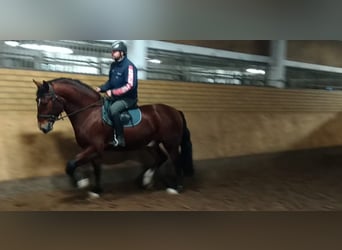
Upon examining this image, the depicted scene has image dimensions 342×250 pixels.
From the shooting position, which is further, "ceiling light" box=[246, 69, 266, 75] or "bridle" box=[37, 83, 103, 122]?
"ceiling light" box=[246, 69, 266, 75]

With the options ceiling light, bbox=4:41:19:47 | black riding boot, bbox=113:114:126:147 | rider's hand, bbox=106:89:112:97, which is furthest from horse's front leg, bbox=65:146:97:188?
ceiling light, bbox=4:41:19:47

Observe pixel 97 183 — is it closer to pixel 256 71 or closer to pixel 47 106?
pixel 47 106

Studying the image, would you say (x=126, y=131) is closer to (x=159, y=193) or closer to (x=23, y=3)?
(x=159, y=193)

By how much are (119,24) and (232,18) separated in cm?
56

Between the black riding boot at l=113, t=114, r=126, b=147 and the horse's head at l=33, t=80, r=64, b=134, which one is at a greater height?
the horse's head at l=33, t=80, r=64, b=134

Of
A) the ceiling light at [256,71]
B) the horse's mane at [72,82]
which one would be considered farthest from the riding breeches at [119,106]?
the ceiling light at [256,71]

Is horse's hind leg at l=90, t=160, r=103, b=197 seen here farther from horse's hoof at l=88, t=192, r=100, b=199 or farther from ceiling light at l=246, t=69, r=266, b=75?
ceiling light at l=246, t=69, r=266, b=75

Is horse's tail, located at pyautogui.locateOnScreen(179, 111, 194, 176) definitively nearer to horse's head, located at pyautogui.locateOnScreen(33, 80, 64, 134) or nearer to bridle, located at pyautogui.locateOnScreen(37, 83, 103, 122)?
bridle, located at pyautogui.locateOnScreen(37, 83, 103, 122)

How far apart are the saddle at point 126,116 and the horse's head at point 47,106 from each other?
0.66 feet

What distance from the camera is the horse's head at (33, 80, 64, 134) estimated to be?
1891mm

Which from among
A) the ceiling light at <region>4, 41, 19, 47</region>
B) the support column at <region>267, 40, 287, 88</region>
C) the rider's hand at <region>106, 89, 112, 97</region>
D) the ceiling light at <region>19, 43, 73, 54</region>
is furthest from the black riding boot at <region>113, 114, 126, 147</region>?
the support column at <region>267, 40, 287, 88</region>

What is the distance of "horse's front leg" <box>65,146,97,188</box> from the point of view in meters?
1.91

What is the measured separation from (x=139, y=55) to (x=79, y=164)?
588 mm

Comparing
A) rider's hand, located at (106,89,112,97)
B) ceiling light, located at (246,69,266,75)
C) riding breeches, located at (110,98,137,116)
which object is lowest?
riding breeches, located at (110,98,137,116)
